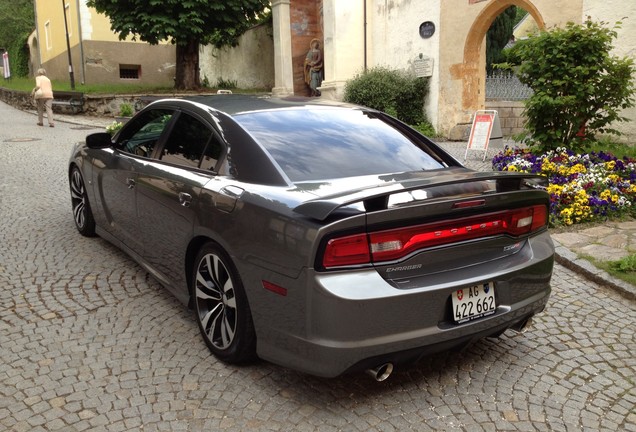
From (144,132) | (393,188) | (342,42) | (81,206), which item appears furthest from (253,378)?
(342,42)

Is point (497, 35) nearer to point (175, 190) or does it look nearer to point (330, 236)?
point (175, 190)

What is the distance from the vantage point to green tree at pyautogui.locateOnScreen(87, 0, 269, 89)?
19109 mm

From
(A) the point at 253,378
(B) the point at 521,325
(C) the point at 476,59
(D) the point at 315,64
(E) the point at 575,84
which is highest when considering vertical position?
(D) the point at 315,64

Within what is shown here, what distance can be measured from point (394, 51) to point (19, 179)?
10779 millimetres

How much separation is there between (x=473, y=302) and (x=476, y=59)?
13.0 metres

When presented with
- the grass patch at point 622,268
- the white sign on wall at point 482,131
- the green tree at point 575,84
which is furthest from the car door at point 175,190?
the white sign on wall at point 482,131

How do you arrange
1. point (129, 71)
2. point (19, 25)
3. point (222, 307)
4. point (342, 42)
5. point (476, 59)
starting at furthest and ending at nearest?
point (19, 25), point (129, 71), point (342, 42), point (476, 59), point (222, 307)

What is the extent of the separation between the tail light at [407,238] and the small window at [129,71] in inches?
1151

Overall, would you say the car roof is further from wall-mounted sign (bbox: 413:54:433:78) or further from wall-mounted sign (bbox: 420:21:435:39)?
wall-mounted sign (bbox: 420:21:435:39)

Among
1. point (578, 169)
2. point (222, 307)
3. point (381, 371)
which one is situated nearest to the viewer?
point (381, 371)

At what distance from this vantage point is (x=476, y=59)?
14.7 metres

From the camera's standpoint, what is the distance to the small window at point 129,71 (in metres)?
29.4

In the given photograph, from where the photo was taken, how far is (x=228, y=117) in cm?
365

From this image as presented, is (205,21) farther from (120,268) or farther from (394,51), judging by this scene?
(120,268)
